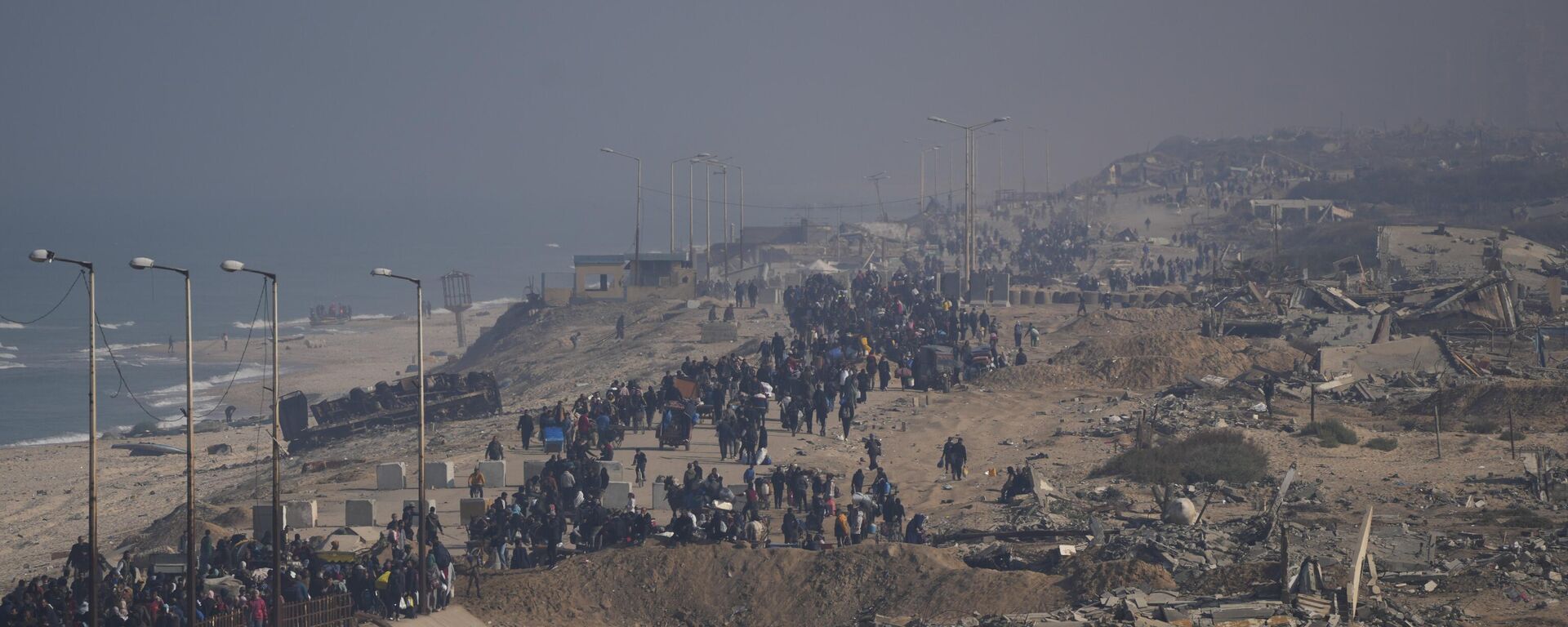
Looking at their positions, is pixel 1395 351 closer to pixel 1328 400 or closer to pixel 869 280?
pixel 1328 400

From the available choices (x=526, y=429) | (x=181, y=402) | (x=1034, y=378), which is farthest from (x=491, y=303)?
(x=526, y=429)

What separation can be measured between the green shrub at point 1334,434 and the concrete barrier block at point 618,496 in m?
12.7

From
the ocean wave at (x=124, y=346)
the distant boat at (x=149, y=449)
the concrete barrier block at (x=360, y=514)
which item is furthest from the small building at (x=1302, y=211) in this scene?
the concrete barrier block at (x=360, y=514)

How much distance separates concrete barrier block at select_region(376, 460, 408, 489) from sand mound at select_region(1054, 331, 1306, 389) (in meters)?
17.7

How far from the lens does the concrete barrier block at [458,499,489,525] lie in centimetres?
2511

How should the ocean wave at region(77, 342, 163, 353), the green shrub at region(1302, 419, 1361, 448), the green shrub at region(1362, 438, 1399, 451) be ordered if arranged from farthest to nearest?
the ocean wave at region(77, 342, 163, 353), the green shrub at region(1302, 419, 1361, 448), the green shrub at region(1362, 438, 1399, 451)

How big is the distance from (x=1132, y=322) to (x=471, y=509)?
93.0 feet

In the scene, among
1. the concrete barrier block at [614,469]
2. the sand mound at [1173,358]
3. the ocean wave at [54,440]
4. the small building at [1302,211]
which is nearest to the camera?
the concrete barrier block at [614,469]

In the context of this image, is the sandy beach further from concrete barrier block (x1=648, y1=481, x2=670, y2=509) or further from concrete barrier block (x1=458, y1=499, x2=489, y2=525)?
concrete barrier block (x1=648, y1=481, x2=670, y2=509)

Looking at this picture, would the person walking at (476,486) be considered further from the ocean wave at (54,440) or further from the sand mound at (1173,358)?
the ocean wave at (54,440)

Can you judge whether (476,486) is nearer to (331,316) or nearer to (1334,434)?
(1334,434)

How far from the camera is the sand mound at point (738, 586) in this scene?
67.5 feet

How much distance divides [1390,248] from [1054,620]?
48.4 m

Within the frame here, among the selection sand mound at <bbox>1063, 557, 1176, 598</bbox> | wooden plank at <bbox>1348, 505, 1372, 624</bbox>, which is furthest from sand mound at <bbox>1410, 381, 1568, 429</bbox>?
sand mound at <bbox>1063, 557, 1176, 598</bbox>
